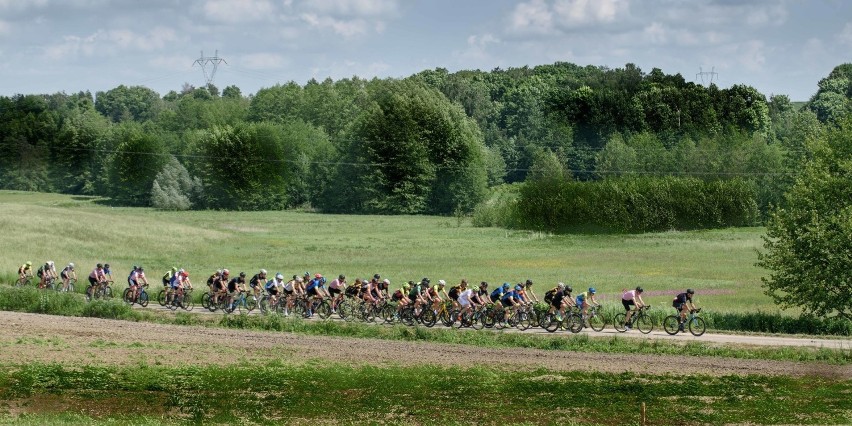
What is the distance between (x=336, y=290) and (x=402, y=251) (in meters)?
35.4

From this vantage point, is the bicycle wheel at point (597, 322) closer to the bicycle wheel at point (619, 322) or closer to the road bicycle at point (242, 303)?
the bicycle wheel at point (619, 322)

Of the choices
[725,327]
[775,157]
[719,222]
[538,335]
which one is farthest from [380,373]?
[775,157]

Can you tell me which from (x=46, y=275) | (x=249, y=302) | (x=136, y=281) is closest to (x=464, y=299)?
(x=249, y=302)

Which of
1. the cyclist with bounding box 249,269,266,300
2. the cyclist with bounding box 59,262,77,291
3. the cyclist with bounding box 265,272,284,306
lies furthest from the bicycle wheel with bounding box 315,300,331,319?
the cyclist with bounding box 59,262,77,291

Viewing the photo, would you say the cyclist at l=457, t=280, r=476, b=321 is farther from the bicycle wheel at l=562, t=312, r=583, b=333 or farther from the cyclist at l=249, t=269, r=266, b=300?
the cyclist at l=249, t=269, r=266, b=300

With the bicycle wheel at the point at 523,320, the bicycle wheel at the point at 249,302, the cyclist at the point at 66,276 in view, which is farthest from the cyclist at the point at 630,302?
the cyclist at the point at 66,276

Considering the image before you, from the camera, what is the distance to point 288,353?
1199 inches

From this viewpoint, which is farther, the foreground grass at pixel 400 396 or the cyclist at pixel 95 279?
the cyclist at pixel 95 279

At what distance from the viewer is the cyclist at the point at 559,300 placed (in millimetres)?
37688

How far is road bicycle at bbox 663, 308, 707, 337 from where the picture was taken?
37.2m

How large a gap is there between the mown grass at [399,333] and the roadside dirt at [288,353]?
132 cm

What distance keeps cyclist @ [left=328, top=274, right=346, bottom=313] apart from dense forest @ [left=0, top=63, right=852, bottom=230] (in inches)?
1978

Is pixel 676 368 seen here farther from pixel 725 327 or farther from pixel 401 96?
pixel 401 96

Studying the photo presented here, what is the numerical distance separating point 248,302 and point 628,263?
106 ft
